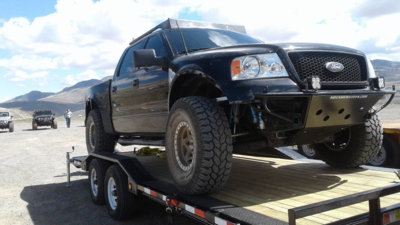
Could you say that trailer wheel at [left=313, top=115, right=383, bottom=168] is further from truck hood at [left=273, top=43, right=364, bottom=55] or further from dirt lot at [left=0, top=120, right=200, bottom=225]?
dirt lot at [left=0, top=120, right=200, bottom=225]

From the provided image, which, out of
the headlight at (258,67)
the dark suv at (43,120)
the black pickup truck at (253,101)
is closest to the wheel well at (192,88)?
the black pickup truck at (253,101)

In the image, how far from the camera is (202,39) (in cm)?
471

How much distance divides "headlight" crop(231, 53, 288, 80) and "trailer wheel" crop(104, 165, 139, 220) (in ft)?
7.53

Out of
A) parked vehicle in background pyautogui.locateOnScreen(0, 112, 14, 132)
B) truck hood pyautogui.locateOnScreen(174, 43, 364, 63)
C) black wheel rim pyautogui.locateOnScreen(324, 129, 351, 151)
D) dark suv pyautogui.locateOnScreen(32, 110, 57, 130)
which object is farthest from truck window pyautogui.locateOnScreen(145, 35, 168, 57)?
parked vehicle in background pyautogui.locateOnScreen(0, 112, 14, 132)

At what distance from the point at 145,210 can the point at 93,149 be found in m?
2.23

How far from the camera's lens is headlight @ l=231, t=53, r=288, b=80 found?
130 inches

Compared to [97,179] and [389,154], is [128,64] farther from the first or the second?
[389,154]

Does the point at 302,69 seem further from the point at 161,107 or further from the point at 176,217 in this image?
the point at 176,217

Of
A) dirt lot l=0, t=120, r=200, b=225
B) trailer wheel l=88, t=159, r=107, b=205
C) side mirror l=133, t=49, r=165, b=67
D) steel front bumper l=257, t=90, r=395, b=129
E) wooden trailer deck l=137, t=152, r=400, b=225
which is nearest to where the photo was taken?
wooden trailer deck l=137, t=152, r=400, b=225

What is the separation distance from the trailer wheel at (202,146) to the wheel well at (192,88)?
40 centimetres

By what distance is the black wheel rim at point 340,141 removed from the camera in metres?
4.46

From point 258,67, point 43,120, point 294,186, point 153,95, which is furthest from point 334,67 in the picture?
point 43,120

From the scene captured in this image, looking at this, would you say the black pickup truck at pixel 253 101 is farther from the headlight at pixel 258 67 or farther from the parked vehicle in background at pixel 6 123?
the parked vehicle in background at pixel 6 123

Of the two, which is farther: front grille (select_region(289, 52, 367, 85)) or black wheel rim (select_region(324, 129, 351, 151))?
black wheel rim (select_region(324, 129, 351, 151))
